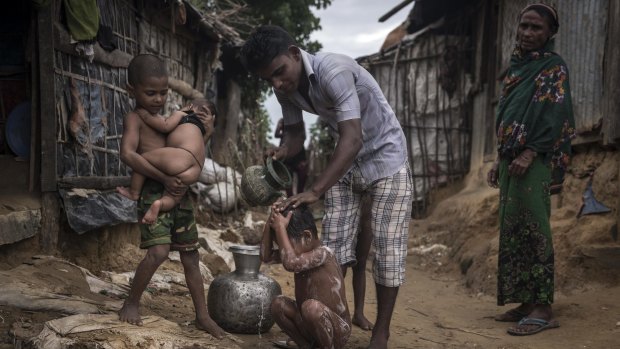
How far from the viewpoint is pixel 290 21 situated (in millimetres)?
13328

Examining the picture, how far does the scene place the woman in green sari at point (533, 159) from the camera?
155 inches

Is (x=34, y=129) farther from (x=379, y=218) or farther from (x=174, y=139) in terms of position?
(x=379, y=218)

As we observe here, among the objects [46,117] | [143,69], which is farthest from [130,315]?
[46,117]

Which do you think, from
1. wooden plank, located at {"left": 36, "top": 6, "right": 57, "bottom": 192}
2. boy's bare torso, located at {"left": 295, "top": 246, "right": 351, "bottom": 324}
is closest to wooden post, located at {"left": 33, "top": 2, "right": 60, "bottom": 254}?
wooden plank, located at {"left": 36, "top": 6, "right": 57, "bottom": 192}

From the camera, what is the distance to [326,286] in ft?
9.64

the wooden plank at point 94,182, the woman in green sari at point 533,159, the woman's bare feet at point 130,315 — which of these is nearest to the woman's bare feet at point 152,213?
the woman's bare feet at point 130,315

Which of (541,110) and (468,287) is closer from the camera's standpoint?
(541,110)

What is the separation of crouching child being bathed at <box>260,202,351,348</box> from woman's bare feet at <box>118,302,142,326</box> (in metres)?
0.71

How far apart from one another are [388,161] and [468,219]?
406 centimetres

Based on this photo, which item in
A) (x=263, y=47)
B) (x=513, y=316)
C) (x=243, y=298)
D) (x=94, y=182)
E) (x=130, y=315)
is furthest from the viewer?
(x=94, y=182)

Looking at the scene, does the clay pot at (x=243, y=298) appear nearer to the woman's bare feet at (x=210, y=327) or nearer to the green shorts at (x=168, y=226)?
the woman's bare feet at (x=210, y=327)

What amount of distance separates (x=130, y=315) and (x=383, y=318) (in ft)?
4.25

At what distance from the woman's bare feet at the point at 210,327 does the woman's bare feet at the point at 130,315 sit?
0.35m

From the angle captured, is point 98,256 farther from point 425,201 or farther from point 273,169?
point 425,201
